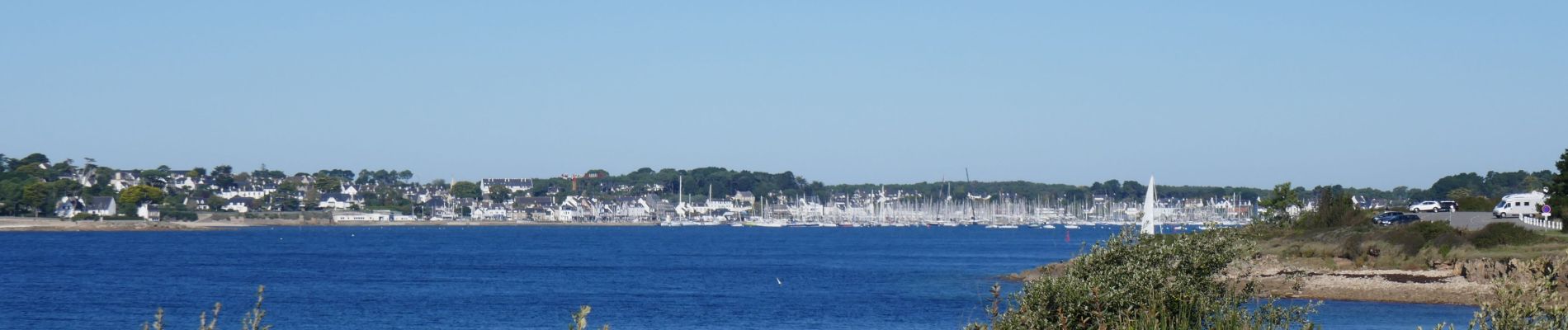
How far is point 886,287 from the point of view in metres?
64.3

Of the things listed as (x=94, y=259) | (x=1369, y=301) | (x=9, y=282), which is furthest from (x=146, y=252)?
(x=1369, y=301)

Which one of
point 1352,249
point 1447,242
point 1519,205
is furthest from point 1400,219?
point 1447,242

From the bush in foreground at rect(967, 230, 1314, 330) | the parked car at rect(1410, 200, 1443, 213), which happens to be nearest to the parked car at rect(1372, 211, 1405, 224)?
the parked car at rect(1410, 200, 1443, 213)

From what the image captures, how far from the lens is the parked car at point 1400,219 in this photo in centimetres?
7081

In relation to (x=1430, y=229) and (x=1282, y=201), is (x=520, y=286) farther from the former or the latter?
(x=1282, y=201)

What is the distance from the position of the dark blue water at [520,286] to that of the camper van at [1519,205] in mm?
23057

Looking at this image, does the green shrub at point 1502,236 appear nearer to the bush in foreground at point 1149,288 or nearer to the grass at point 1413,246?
the grass at point 1413,246

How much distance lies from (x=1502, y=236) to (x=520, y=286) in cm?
3744

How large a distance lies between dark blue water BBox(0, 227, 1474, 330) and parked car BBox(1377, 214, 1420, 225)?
18135 millimetres

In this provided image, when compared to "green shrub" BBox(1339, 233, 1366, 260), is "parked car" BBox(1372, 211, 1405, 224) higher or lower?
higher

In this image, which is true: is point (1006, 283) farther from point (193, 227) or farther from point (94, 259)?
point (193, 227)

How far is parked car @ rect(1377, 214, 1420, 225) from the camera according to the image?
232ft

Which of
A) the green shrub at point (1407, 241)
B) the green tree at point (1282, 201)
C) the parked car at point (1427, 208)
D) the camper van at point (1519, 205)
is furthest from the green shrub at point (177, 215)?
the green shrub at point (1407, 241)

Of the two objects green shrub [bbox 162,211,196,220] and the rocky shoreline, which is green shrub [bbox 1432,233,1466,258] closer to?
the rocky shoreline
